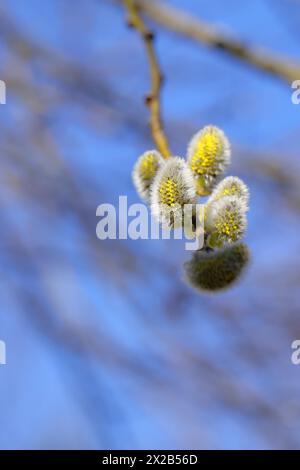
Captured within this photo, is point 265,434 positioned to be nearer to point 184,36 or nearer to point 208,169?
point 184,36

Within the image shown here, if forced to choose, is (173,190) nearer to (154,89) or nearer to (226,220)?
(226,220)

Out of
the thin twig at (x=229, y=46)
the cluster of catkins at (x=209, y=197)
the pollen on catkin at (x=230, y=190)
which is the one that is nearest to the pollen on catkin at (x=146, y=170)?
the cluster of catkins at (x=209, y=197)

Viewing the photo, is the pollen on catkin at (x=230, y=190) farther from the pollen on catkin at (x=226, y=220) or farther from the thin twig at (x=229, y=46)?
the thin twig at (x=229, y=46)

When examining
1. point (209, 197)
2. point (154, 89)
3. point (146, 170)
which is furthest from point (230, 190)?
point (154, 89)

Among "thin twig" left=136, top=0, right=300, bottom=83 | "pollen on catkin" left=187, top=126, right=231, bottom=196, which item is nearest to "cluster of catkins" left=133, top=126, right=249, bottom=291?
"pollen on catkin" left=187, top=126, right=231, bottom=196

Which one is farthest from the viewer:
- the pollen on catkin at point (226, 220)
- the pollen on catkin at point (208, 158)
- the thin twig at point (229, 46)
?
the thin twig at point (229, 46)

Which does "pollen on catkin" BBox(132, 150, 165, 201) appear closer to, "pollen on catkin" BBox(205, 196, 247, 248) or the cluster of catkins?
the cluster of catkins
